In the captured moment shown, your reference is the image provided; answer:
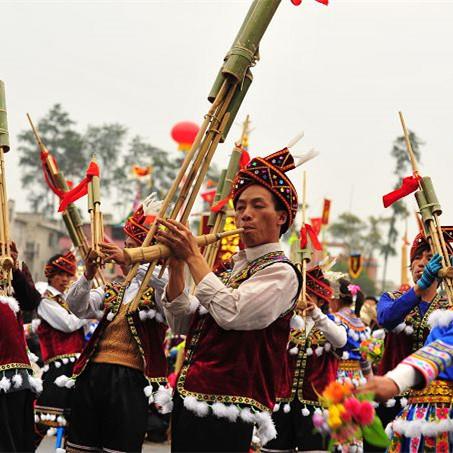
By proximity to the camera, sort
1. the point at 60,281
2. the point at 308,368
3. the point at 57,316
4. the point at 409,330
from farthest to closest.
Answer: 1. the point at 60,281
2. the point at 57,316
3. the point at 308,368
4. the point at 409,330

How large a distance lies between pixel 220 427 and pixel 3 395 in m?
1.88

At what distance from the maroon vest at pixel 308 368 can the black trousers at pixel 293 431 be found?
10 cm

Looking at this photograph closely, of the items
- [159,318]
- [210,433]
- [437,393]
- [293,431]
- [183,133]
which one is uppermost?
[183,133]

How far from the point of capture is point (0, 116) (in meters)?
5.02

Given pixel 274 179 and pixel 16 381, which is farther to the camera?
pixel 16 381

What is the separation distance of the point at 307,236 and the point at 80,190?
2.28 m

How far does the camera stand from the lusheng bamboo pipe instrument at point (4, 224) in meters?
4.69

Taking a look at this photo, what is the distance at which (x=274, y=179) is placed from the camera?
145 inches

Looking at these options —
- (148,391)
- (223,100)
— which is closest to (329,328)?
(148,391)

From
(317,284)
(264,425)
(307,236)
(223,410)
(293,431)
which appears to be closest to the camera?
(223,410)

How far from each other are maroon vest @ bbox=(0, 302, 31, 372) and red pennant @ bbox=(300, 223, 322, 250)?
238 cm

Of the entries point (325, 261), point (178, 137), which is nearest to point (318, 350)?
point (325, 261)

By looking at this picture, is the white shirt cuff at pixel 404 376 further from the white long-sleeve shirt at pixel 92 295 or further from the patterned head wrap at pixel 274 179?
the white long-sleeve shirt at pixel 92 295

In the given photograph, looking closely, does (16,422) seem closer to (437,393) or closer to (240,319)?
(240,319)
